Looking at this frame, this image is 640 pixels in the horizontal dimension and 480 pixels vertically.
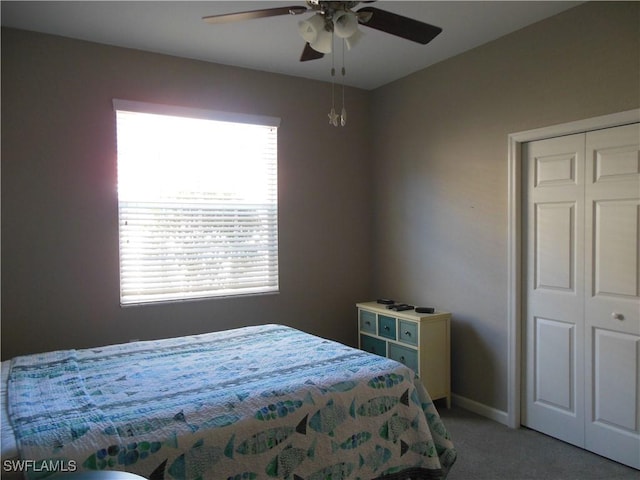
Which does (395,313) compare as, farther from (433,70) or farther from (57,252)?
(57,252)

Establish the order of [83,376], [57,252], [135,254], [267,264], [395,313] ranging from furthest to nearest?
[267,264], [395,313], [135,254], [57,252], [83,376]

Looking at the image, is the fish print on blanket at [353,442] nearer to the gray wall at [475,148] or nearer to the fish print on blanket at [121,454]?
the fish print on blanket at [121,454]


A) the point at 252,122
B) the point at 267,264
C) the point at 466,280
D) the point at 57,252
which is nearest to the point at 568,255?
the point at 466,280

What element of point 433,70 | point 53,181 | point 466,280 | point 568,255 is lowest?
point 466,280

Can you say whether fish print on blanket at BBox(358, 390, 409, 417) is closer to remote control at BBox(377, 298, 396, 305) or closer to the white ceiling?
remote control at BBox(377, 298, 396, 305)

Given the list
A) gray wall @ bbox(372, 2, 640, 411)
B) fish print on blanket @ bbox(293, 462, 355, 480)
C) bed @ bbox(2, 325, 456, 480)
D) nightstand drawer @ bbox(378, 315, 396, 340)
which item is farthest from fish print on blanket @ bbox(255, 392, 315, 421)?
gray wall @ bbox(372, 2, 640, 411)

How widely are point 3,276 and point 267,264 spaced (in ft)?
6.13

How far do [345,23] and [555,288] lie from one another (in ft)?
7.18

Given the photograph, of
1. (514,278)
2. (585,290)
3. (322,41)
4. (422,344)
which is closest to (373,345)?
(422,344)

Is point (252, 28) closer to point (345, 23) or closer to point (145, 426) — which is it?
point (345, 23)

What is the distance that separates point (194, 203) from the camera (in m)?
3.61

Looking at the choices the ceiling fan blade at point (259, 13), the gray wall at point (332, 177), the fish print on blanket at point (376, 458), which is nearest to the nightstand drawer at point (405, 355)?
the gray wall at point (332, 177)

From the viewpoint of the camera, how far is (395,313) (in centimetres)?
368

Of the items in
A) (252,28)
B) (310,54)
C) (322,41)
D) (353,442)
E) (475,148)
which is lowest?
(353,442)
